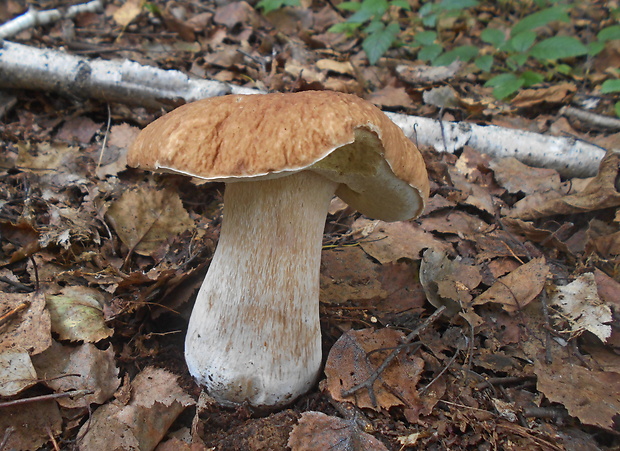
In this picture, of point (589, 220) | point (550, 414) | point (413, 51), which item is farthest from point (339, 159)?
point (413, 51)

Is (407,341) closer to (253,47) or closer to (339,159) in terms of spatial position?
(339,159)

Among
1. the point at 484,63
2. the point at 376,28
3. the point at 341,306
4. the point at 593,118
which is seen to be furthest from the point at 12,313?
the point at 593,118

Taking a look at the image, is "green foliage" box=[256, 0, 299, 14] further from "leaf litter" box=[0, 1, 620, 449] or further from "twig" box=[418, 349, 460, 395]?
"twig" box=[418, 349, 460, 395]

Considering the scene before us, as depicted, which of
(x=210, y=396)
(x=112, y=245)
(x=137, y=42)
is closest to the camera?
(x=210, y=396)

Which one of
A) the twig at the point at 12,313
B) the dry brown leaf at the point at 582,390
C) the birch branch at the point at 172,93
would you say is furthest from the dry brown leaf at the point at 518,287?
the twig at the point at 12,313

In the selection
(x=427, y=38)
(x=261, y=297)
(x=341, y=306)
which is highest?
(x=427, y=38)

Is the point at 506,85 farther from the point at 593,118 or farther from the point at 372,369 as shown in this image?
the point at 372,369

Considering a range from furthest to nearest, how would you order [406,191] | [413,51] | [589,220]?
[413,51] → [589,220] → [406,191]
